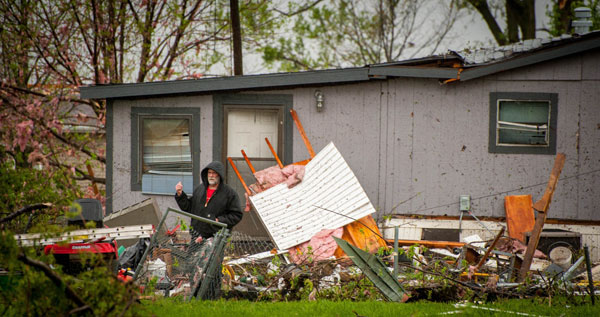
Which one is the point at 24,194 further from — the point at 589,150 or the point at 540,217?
the point at 589,150

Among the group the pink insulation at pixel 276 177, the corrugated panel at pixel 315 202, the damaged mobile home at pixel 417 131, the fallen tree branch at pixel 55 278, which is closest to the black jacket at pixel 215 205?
the corrugated panel at pixel 315 202

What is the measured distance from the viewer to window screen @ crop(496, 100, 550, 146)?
9.70m

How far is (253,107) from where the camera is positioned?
995 centimetres

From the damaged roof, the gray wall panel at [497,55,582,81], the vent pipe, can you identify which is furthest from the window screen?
the vent pipe

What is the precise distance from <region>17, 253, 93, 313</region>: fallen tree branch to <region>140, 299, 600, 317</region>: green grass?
197cm

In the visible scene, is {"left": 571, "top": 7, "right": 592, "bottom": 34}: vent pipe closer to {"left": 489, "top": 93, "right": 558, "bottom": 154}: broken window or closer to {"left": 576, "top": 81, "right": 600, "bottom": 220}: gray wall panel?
{"left": 576, "top": 81, "right": 600, "bottom": 220}: gray wall panel

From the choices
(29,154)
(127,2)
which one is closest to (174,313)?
(29,154)

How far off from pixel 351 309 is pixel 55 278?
3.24 m

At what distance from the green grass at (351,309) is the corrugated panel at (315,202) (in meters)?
2.42

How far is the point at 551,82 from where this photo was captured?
9.61 m

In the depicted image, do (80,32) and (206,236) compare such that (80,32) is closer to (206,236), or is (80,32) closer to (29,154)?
(29,154)

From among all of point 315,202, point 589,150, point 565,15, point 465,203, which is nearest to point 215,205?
point 315,202

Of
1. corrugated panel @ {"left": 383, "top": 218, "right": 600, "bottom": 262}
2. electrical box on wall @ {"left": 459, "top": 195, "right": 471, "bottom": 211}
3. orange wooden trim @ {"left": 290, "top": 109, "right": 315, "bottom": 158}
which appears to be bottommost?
corrugated panel @ {"left": 383, "top": 218, "right": 600, "bottom": 262}

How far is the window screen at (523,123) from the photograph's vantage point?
9703mm
